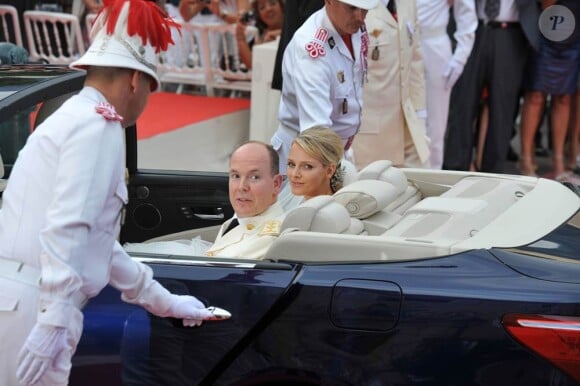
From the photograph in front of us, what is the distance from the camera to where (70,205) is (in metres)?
2.86

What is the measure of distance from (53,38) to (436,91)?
4545mm

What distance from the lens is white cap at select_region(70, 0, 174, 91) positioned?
9.78ft

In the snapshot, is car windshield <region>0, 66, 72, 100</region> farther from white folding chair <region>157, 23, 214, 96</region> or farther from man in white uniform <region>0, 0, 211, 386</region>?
white folding chair <region>157, 23, 214, 96</region>

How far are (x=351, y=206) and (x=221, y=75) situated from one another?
684cm

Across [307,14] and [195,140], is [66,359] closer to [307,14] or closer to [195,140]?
[307,14]

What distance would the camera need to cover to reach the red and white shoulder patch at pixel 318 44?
516cm

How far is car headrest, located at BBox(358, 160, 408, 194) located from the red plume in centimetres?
138

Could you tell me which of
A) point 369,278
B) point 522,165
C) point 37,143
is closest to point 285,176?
point 369,278

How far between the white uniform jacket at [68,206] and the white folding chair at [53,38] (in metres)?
8.21

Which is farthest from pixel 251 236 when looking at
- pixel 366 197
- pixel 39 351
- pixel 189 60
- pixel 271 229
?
pixel 189 60

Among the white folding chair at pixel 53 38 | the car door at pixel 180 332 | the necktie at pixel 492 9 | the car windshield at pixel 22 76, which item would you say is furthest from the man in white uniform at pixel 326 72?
the white folding chair at pixel 53 38

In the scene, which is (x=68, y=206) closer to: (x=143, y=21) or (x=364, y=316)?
(x=143, y=21)

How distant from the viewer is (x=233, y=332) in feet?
10.6

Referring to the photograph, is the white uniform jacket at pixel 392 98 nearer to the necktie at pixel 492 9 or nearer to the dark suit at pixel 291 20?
the dark suit at pixel 291 20
